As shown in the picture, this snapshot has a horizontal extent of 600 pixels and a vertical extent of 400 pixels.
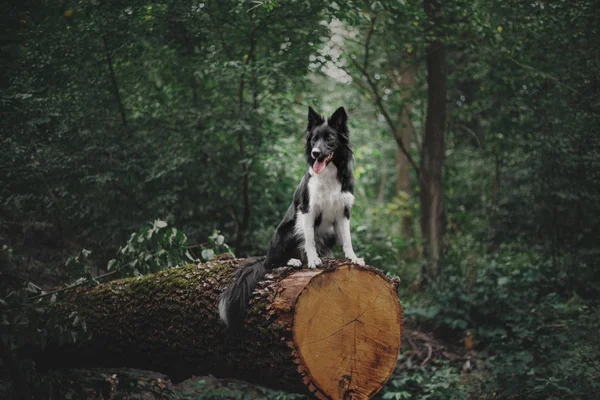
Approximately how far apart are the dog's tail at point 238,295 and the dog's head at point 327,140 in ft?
2.61

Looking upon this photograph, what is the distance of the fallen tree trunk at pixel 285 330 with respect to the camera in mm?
2865

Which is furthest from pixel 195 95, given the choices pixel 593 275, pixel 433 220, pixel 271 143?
pixel 593 275

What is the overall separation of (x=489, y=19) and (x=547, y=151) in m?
2.05

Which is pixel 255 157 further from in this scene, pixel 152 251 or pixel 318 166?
pixel 318 166

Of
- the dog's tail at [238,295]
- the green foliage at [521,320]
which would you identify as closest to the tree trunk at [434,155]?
the green foliage at [521,320]

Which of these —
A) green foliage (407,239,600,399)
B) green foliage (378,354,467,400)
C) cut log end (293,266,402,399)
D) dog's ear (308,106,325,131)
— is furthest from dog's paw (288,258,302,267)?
green foliage (407,239,600,399)

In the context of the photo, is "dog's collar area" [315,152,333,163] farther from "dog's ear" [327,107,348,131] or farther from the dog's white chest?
"dog's ear" [327,107,348,131]

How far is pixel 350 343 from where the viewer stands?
2.96 meters

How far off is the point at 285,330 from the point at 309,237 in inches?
31.0

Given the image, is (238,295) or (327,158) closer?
(238,295)

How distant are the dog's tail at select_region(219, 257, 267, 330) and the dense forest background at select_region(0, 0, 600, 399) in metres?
1.91

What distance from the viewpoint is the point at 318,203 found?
3.53 m

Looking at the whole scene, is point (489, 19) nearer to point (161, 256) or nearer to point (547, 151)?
point (547, 151)

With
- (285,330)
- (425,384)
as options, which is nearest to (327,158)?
(285,330)
